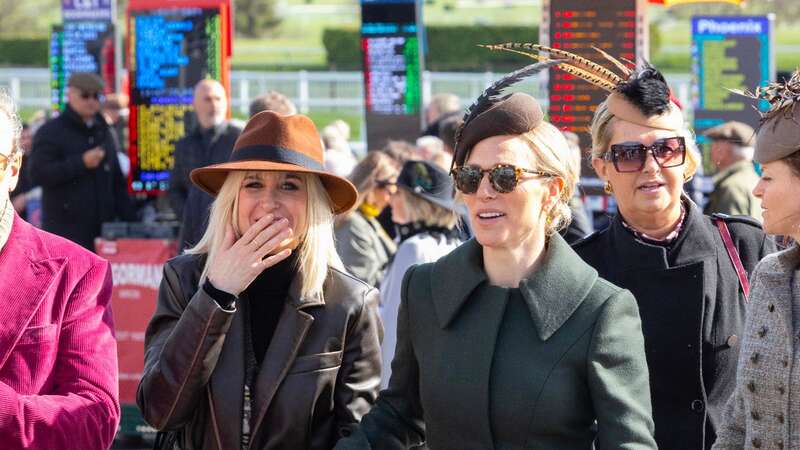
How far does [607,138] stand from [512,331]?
1.09 meters

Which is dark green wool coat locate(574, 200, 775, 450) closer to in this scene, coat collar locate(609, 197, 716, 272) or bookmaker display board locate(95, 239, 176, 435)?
coat collar locate(609, 197, 716, 272)

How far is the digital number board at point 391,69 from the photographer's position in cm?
1095

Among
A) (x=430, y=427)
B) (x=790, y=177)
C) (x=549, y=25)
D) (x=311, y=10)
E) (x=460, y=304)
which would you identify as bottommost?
(x=430, y=427)

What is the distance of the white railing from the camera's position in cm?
2189

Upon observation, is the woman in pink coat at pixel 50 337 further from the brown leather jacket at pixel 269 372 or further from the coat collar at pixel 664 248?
the coat collar at pixel 664 248

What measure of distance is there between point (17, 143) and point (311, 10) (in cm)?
5130

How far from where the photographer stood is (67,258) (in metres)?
3.52

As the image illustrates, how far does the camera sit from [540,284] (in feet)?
11.0

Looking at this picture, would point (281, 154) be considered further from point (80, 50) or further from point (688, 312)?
point (80, 50)

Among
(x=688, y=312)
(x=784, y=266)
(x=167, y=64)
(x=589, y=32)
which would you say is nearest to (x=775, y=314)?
(x=784, y=266)

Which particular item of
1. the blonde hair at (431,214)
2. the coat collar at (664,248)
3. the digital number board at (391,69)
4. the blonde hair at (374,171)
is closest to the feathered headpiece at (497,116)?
the coat collar at (664,248)

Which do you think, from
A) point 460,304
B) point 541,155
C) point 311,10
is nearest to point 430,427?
point 460,304

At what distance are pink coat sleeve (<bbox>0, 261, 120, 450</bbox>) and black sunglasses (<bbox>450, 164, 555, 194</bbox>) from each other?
3.45ft

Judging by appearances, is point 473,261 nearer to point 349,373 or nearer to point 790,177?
point 349,373
